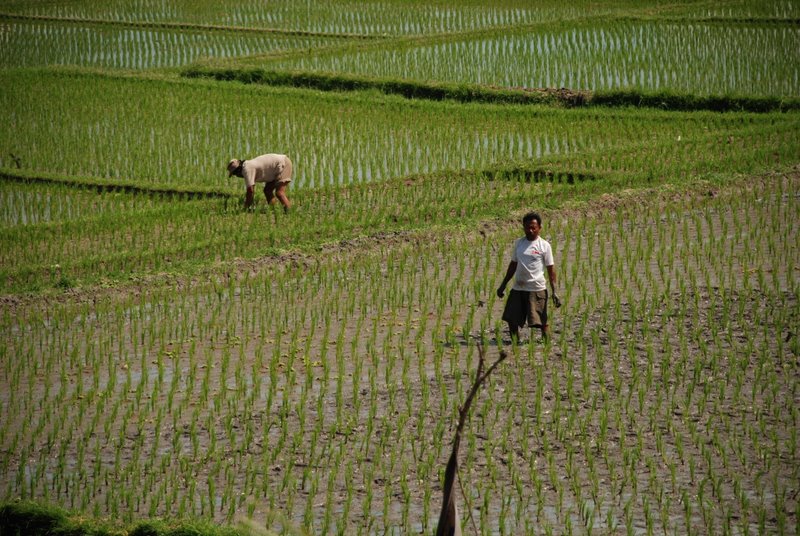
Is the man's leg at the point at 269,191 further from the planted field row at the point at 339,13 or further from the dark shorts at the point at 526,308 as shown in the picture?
the planted field row at the point at 339,13

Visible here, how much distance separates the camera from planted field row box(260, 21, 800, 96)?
14586 millimetres

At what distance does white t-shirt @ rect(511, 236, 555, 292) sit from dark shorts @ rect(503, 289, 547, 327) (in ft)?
0.17

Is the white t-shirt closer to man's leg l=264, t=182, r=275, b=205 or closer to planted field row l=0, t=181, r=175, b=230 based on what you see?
man's leg l=264, t=182, r=275, b=205

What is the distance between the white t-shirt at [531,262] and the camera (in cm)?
697

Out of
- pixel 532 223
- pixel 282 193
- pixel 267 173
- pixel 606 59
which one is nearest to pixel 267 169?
pixel 267 173

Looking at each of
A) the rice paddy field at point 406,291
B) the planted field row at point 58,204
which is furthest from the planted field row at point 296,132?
the planted field row at point 58,204

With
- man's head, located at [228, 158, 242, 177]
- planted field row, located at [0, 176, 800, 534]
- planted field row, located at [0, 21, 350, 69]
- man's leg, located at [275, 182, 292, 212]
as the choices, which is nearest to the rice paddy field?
planted field row, located at [0, 176, 800, 534]

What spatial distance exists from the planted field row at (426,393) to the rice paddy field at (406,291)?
23mm

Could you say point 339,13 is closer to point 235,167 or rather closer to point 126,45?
point 126,45

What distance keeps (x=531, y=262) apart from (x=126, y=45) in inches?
523

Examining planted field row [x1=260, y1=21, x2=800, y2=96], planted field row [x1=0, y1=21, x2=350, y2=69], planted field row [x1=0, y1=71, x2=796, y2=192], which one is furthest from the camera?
planted field row [x1=0, y1=21, x2=350, y2=69]

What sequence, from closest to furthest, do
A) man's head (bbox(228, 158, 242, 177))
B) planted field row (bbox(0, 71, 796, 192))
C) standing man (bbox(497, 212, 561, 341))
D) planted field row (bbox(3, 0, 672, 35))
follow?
standing man (bbox(497, 212, 561, 341)) < man's head (bbox(228, 158, 242, 177)) < planted field row (bbox(0, 71, 796, 192)) < planted field row (bbox(3, 0, 672, 35))

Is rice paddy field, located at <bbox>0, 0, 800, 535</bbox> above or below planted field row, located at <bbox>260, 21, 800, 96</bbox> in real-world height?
below

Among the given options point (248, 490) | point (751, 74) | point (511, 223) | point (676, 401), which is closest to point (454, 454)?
point (248, 490)
